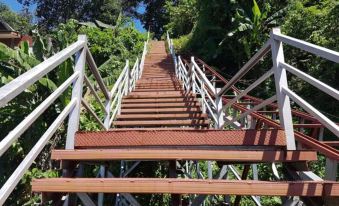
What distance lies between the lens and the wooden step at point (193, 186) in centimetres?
266

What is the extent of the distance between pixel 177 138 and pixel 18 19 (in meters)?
56.4

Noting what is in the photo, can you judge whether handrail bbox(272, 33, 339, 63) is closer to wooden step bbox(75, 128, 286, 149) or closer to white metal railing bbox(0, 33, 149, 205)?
wooden step bbox(75, 128, 286, 149)

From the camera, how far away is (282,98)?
3.59m

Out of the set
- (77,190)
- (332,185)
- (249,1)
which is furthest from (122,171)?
(249,1)

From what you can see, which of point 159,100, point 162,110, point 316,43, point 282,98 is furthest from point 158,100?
point 282,98

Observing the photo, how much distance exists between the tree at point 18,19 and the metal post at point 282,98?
50.6 meters

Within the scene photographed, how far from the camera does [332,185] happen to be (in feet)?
8.45

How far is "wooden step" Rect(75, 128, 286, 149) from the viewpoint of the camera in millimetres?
3656

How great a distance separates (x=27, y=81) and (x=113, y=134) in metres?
1.59

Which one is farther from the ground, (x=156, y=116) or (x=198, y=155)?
(x=198, y=155)

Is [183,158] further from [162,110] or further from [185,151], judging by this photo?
[162,110]

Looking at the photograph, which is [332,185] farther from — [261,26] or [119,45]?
[119,45]

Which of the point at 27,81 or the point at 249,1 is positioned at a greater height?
the point at 249,1

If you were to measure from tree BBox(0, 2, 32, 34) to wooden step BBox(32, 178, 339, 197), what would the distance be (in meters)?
51.1
